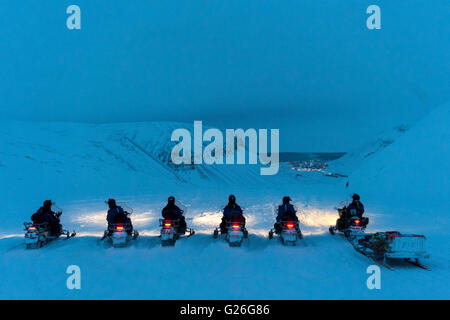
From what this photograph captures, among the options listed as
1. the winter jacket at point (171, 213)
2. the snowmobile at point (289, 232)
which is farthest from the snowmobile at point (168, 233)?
the snowmobile at point (289, 232)

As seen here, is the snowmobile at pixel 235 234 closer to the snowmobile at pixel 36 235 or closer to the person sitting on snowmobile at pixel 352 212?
the person sitting on snowmobile at pixel 352 212

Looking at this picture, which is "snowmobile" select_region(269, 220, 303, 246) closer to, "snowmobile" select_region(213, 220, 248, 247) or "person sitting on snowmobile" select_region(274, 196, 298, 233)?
"person sitting on snowmobile" select_region(274, 196, 298, 233)

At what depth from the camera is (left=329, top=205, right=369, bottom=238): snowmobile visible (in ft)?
28.1

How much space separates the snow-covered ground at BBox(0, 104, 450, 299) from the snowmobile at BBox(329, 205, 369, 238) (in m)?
0.46

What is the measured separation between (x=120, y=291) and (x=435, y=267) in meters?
7.42

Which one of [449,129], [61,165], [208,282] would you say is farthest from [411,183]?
[61,165]

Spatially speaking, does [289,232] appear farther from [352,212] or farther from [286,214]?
[352,212]

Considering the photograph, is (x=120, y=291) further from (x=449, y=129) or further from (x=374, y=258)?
(x=449, y=129)

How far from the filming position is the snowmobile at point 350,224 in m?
8.56

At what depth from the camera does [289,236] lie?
8375 millimetres

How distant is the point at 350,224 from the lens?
29.3 ft

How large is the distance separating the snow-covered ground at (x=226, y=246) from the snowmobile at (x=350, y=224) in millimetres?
457

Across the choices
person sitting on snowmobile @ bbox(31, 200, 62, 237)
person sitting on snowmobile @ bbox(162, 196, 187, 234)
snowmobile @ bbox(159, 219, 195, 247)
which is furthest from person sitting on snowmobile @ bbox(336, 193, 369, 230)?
person sitting on snowmobile @ bbox(31, 200, 62, 237)

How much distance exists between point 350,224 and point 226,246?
4.02 metres
